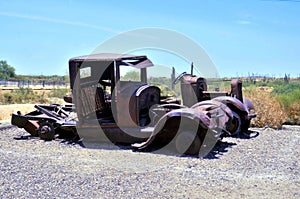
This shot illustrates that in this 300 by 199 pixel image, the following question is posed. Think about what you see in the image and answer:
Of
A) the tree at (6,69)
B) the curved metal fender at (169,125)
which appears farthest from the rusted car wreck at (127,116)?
the tree at (6,69)

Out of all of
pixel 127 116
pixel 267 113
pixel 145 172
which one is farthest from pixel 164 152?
pixel 267 113

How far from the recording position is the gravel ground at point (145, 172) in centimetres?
548

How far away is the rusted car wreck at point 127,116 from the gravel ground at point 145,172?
1.37 feet

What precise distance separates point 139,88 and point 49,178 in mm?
3439

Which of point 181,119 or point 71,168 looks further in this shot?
point 181,119

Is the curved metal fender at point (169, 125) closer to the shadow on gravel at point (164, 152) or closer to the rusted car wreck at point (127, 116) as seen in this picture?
the rusted car wreck at point (127, 116)

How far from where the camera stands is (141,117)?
356 inches

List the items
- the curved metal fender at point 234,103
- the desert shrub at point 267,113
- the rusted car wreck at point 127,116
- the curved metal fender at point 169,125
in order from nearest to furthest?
the curved metal fender at point 169,125
the rusted car wreck at point 127,116
the curved metal fender at point 234,103
the desert shrub at point 267,113

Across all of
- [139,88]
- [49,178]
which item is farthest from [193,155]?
[49,178]

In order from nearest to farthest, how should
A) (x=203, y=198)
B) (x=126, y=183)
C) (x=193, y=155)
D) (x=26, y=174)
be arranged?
(x=203, y=198) → (x=126, y=183) → (x=26, y=174) → (x=193, y=155)

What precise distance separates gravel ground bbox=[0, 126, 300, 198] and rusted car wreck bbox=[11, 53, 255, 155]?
417mm

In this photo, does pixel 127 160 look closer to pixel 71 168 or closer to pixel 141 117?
pixel 71 168

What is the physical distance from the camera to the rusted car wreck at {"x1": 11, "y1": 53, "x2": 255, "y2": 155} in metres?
8.05

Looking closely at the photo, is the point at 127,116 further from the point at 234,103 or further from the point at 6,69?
the point at 6,69
